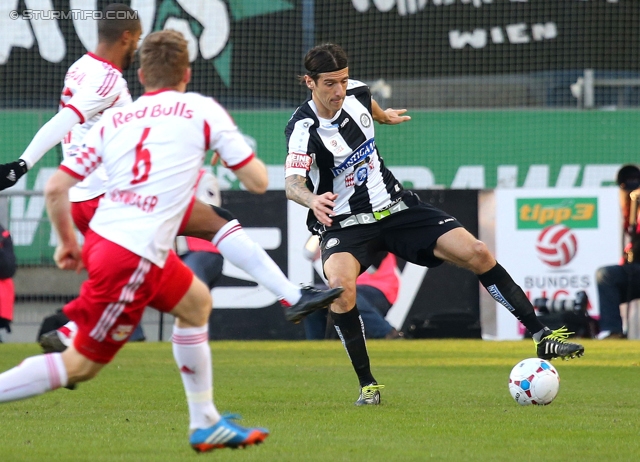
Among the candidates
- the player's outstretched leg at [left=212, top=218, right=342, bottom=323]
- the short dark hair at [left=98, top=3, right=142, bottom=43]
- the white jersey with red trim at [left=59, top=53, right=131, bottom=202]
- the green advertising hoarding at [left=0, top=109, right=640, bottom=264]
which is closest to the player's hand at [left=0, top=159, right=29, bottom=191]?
the white jersey with red trim at [left=59, top=53, right=131, bottom=202]

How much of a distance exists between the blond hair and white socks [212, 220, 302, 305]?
1049 mm

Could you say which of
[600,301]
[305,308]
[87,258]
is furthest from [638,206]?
[87,258]

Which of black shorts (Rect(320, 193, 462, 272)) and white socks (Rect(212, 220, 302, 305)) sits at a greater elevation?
white socks (Rect(212, 220, 302, 305))

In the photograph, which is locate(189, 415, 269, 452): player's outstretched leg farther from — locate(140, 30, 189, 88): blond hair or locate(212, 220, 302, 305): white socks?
locate(140, 30, 189, 88): blond hair

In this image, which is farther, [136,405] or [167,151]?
[136,405]

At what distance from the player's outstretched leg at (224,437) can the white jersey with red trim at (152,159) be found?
72 centimetres

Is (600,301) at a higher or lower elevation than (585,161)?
lower

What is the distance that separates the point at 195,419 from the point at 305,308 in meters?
0.77

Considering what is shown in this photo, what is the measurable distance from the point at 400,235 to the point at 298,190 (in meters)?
0.92

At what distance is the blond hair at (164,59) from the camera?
4625 mm

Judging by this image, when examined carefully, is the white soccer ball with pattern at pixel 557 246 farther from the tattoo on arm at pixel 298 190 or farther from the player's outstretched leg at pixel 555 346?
the tattoo on arm at pixel 298 190

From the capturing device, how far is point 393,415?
21.0ft

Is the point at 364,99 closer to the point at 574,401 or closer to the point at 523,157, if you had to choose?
the point at 574,401

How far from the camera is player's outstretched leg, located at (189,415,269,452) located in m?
4.55
